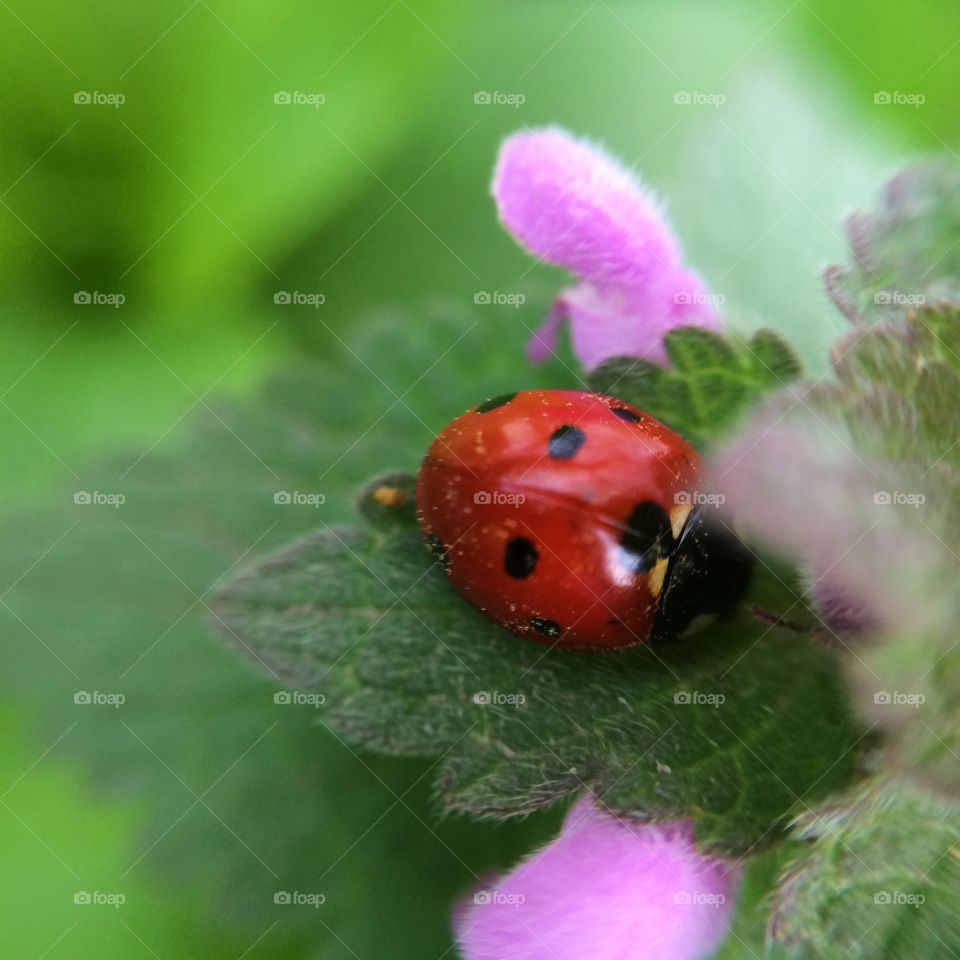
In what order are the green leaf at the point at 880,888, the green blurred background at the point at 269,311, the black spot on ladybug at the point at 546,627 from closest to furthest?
the green leaf at the point at 880,888 → the black spot on ladybug at the point at 546,627 → the green blurred background at the point at 269,311

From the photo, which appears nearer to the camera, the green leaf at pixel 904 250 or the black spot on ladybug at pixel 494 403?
the green leaf at pixel 904 250

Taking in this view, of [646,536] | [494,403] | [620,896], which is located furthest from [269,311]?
[620,896]

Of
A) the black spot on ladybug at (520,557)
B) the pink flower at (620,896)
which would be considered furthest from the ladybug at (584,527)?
the pink flower at (620,896)

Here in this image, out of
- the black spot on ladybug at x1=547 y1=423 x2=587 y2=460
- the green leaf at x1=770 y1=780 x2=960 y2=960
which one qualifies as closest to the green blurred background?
the black spot on ladybug at x1=547 y1=423 x2=587 y2=460

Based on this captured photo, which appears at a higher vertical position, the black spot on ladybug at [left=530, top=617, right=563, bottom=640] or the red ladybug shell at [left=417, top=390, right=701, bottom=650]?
the red ladybug shell at [left=417, top=390, right=701, bottom=650]

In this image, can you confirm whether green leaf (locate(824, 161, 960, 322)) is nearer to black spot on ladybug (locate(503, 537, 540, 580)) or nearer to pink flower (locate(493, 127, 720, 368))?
pink flower (locate(493, 127, 720, 368))

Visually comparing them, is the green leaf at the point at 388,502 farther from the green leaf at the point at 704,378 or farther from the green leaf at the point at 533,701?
→ the green leaf at the point at 704,378
